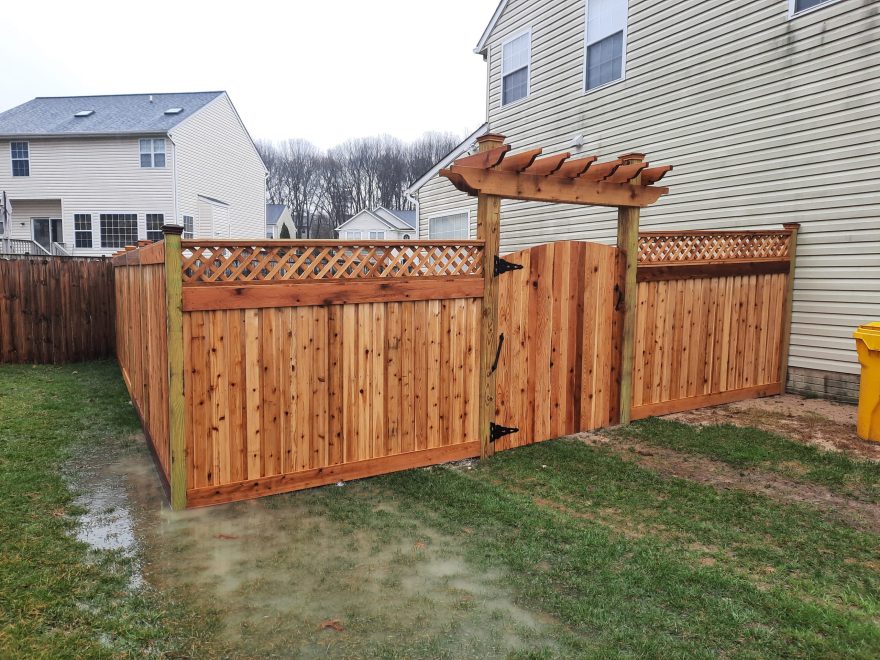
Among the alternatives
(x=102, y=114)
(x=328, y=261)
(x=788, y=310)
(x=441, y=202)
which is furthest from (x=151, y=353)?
(x=102, y=114)

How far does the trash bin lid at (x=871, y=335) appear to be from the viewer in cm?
545

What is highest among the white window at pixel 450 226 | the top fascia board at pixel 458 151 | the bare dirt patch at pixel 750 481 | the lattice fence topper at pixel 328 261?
the top fascia board at pixel 458 151

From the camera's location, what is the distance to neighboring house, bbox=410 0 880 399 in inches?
261

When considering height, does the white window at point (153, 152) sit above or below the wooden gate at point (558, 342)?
above

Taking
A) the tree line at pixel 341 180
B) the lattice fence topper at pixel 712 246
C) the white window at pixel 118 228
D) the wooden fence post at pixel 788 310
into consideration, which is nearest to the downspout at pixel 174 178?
the white window at pixel 118 228

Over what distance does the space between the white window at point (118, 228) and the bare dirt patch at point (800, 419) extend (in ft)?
67.1

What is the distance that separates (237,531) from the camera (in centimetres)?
359

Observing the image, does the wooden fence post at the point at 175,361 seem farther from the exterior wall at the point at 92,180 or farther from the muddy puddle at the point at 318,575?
the exterior wall at the point at 92,180

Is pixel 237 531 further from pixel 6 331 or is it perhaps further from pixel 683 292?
pixel 6 331

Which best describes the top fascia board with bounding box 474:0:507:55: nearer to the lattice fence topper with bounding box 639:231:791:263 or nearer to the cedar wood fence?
the lattice fence topper with bounding box 639:231:791:263

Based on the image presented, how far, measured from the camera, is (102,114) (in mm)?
21812

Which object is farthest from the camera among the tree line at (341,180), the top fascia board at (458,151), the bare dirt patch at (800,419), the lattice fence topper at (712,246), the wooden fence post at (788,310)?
the tree line at (341,180)

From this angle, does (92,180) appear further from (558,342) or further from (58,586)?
(58,586)

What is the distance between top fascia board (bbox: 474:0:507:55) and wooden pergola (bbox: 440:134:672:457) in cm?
812
